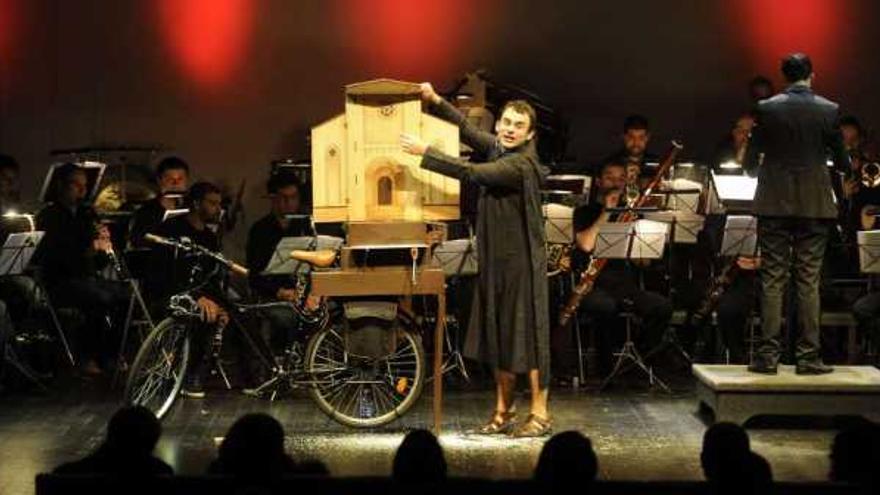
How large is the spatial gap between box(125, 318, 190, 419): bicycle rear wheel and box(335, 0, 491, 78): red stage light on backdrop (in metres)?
4.29

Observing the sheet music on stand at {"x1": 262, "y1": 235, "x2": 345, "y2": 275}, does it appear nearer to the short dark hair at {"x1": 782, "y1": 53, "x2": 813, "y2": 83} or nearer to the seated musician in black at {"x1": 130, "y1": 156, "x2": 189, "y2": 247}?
the seated musician in black at {"x1": 130, "y1": 156, "x2": 189, "y2": 247}

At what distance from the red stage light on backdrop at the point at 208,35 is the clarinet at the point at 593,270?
3.98m

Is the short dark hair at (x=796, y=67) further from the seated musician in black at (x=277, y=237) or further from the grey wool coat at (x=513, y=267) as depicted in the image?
the seated musician in black at (x=277, y=237)

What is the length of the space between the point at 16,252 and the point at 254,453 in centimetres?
604

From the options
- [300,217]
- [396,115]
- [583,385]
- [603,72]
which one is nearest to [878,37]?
[603,72]

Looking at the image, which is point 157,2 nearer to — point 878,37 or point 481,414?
point 481,414

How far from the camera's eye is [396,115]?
7.91m

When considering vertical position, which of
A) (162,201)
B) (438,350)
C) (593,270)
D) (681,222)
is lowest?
(438,350)

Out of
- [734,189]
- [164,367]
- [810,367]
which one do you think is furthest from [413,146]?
[734,189]

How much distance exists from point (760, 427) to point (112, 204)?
5.80 m

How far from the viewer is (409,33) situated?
40.8 ft

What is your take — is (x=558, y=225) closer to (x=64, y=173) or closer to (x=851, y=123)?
(x=851, y=123)

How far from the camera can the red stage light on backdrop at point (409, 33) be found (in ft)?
40.6

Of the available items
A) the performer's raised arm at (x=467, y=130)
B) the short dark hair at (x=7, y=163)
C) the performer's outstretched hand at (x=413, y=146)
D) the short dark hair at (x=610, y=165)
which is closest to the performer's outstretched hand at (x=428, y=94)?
the performer's raised arm at (x=467, y=130)
